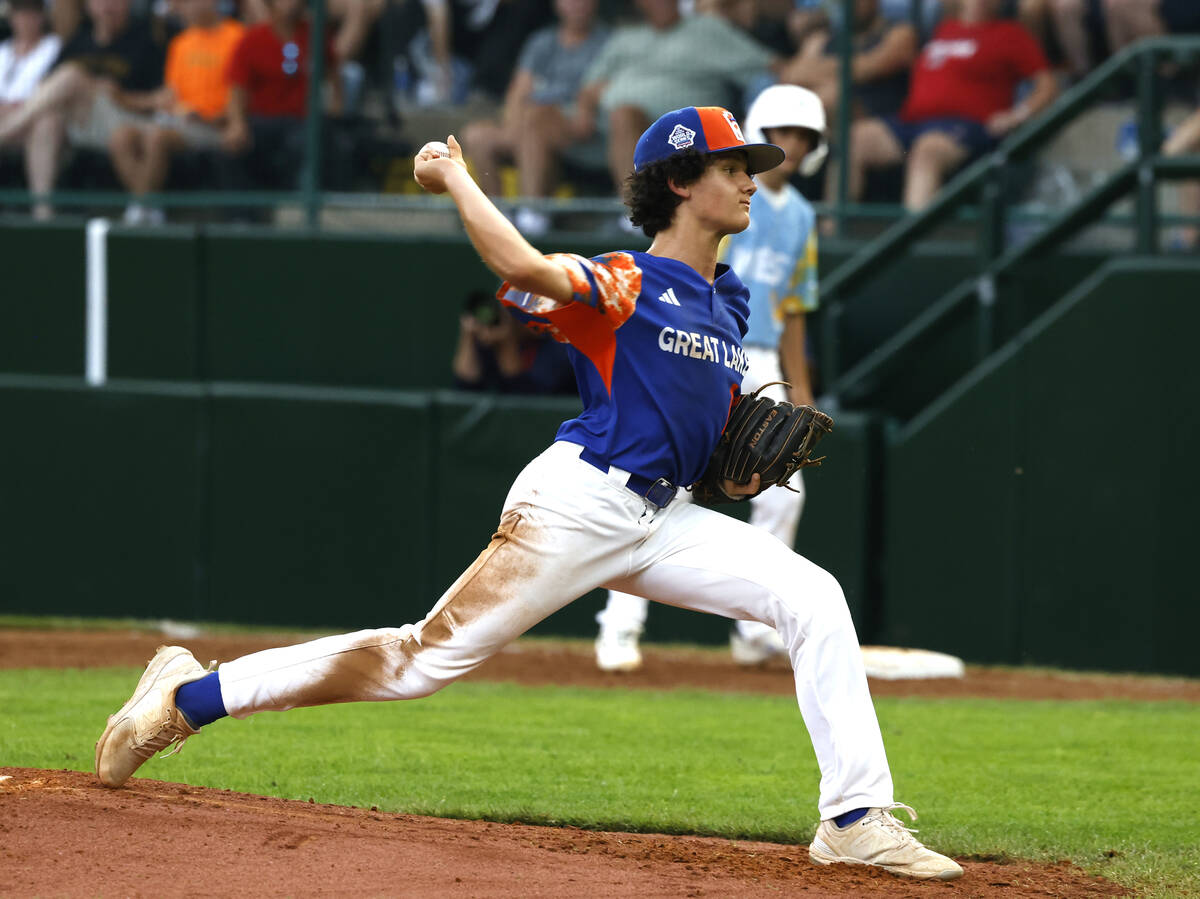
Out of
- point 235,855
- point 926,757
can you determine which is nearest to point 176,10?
point 926,757

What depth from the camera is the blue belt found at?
14.5 feet

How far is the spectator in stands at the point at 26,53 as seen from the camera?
38.3 feet

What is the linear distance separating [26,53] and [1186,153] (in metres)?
7.39

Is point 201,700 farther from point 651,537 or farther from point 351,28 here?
point 351,28

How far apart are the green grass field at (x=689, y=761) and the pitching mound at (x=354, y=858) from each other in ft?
1.21

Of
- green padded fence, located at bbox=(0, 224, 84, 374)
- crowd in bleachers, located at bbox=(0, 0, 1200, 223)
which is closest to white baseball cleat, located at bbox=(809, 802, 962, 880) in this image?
crowd in bleachers, located at bbox=(0, 0, 1200, 223)

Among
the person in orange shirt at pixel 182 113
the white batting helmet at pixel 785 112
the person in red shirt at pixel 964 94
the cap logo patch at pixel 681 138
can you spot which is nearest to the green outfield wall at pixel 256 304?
the person in orange shirt at pixel 182 113

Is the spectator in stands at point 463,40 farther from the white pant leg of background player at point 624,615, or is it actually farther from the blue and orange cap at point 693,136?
the blue and orange cap at point 693,136

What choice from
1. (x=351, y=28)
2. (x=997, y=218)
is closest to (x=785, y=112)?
(x=997, y=218)

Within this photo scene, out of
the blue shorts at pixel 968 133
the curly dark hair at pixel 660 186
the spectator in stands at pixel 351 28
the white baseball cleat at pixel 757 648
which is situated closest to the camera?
the curly dark hair at pixel 660 186

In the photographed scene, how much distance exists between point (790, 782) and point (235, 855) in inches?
91.1

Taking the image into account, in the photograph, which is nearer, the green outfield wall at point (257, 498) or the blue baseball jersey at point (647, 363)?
the blue baseball jersey at point (647, 363)

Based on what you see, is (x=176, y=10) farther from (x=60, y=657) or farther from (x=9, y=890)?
(x=9, y=890)

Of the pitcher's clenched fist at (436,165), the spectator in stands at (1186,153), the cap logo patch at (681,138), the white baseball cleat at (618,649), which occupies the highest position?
the spectator in stands at (1186,153)
